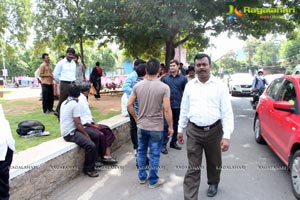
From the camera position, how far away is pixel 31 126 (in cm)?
574

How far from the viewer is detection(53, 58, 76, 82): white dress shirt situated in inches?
288

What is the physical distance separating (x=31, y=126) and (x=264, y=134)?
14.9ft

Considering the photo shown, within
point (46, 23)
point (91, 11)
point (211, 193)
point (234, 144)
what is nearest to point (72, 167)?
point (211, 193)

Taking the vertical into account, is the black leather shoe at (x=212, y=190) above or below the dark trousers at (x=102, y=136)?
below

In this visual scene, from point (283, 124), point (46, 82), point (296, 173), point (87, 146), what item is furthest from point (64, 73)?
point (296, 173)

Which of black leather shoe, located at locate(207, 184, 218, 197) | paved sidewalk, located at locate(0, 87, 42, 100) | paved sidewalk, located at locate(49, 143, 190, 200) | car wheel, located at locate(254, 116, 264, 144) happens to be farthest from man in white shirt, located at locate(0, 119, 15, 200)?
paved sidewalk, located at locate(0, 87, 42, 100)

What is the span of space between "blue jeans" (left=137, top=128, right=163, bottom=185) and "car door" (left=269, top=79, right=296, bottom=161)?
185cm

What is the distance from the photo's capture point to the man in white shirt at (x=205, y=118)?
349 cm

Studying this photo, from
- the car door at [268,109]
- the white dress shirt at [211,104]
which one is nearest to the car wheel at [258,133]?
the car door at [268,109]

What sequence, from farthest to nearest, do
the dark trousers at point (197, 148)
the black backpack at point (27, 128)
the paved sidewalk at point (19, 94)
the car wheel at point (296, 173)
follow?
the paved sidewalk at point (19, 94)
the black backpack at point (27, 128)
the car wheel at point (296, 173)
the dark trousers at point (197, 148)

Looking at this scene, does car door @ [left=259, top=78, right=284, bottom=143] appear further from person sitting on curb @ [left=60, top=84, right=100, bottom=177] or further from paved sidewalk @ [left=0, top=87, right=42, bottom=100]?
paved sidewalk @ [left=0, top=87, right=42, bottom=100]

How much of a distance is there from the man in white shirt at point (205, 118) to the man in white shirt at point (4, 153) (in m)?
1.99

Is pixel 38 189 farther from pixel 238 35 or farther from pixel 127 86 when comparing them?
pixel 238 35

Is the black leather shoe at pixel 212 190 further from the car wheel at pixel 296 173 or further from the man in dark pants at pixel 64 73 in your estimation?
the man in dark pants at pixel 64 73
